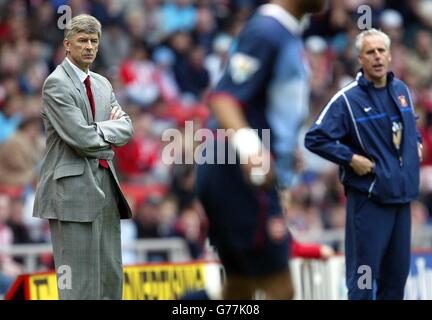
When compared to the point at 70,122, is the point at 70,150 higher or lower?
lower

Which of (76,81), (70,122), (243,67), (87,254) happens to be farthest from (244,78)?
(87,254)

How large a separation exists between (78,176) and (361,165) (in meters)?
2.28

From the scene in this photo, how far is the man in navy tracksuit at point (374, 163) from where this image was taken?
9086 millimetres

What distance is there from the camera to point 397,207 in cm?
917

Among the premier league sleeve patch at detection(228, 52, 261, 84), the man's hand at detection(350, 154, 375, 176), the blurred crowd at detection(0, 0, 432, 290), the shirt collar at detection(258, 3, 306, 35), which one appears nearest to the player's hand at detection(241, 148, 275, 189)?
the premier league sleeve patch at detection(228, 52, 261, 84)

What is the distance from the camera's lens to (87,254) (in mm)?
7887

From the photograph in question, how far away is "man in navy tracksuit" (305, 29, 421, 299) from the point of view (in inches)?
358

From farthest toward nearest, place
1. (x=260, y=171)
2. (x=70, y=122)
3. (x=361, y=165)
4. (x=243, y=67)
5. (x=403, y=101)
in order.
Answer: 1. (x=403, y=101)
2. (x=361, y=165)
3. (x=70, y=122)
4. (x=243, y=67)
5. (x=260, y=171)

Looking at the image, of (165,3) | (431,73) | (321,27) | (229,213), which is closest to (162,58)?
(165,3)

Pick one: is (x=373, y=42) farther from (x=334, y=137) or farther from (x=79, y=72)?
(x=79, y=72)

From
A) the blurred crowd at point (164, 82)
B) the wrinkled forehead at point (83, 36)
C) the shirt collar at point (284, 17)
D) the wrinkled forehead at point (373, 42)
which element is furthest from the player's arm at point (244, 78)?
the blurred crowd at point (164, 82)

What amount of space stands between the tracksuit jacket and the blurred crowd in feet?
15.4

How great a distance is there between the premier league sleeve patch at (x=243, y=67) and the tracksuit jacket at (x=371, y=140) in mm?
2549

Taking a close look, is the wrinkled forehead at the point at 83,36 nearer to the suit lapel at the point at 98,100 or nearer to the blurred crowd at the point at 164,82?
the suit lapel at the point at 98,100
